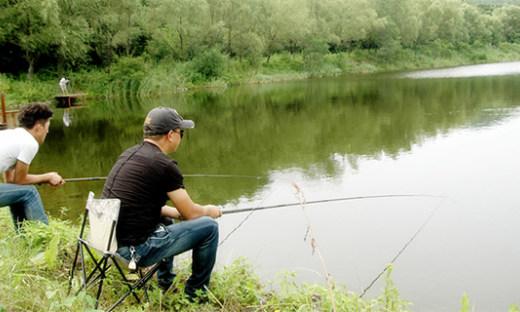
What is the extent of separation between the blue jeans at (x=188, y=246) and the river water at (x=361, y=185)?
0.72 m

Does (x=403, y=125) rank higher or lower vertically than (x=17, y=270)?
lower

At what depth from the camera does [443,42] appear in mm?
59188

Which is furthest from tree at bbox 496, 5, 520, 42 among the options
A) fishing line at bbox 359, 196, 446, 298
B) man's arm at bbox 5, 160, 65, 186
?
man's arm at bbox 5, 160, 65, 186

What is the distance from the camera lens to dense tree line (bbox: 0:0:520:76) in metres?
29.0

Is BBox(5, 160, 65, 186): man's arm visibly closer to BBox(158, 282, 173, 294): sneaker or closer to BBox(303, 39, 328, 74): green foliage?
BBox(158, 282, 173, 294): sneaker

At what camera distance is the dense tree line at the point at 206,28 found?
29047 mm

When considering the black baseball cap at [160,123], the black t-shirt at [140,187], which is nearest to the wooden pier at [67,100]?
the black baseball cap at [160,123]

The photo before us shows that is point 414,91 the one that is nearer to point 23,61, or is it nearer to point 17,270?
point 23,61

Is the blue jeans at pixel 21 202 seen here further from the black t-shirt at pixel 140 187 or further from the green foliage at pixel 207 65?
the green foliage at pixel 207 65

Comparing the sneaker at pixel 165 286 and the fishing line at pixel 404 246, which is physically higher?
the sneaker at pixel 165 286

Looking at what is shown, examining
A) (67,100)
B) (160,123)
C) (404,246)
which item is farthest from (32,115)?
(67,100)

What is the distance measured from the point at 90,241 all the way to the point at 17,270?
0.83 m

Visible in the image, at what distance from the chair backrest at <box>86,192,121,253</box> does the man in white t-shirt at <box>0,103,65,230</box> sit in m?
1.24

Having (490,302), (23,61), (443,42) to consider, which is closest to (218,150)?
(490,302)
